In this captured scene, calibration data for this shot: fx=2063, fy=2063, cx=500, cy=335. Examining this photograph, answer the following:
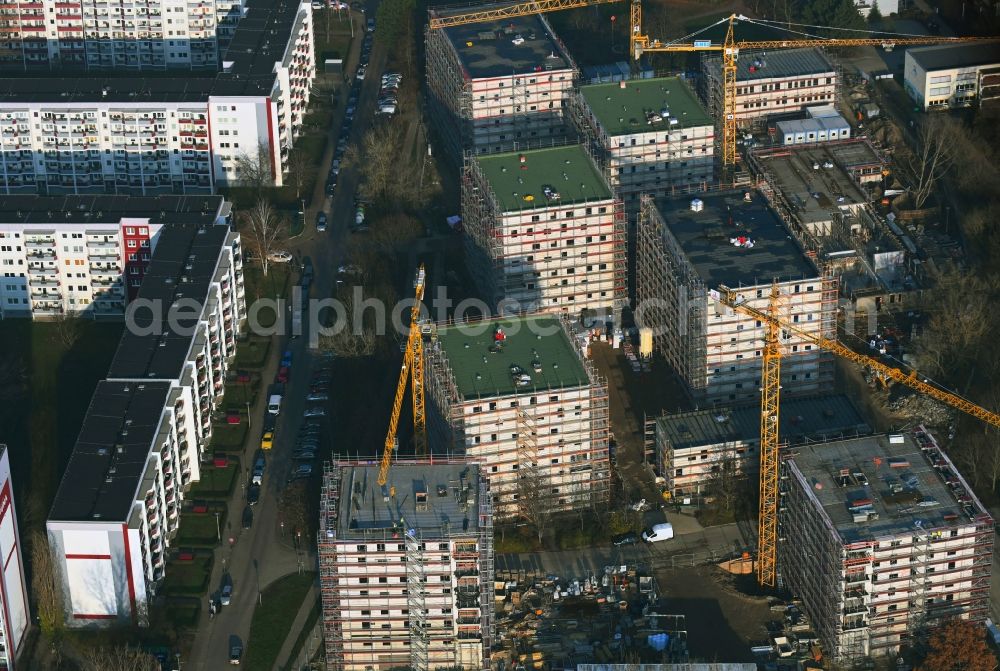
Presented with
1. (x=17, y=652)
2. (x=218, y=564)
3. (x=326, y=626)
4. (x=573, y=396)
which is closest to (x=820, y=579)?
(x=573, y=396)

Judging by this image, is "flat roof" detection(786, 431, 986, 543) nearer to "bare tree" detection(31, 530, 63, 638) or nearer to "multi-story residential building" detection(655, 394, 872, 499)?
"multi-story residential building" detection(655, 394, 872, 499)

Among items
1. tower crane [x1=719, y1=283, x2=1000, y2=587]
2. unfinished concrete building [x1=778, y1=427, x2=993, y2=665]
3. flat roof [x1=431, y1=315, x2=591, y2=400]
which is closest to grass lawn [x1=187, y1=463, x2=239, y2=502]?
flat roof [x1=431, y1=315, x2=591, y2=400]

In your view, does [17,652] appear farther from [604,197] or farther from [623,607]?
[604,197]

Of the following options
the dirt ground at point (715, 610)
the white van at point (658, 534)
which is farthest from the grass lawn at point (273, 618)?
the dirt ground at point (715, 610)

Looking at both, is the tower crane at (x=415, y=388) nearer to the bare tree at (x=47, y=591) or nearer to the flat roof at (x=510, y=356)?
the flat roof at (x=510, y=356)

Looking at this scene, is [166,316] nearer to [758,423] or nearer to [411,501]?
[411,501]

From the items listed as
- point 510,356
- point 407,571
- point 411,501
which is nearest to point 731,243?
point 510,356

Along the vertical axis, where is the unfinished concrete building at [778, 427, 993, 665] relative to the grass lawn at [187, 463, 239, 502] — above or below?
below
